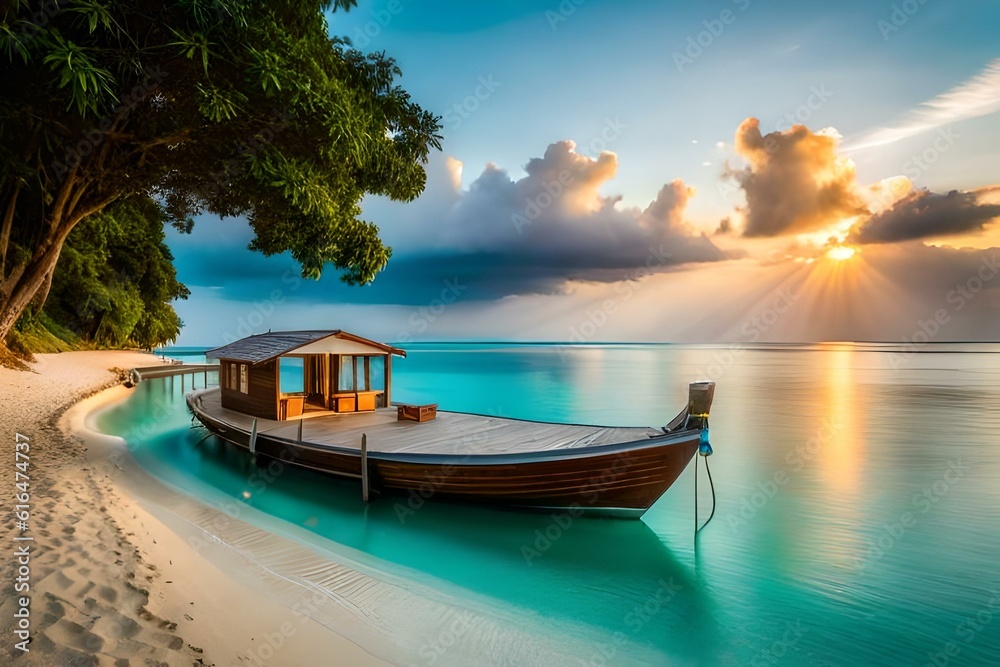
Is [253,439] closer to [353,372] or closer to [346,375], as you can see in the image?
[346,375]

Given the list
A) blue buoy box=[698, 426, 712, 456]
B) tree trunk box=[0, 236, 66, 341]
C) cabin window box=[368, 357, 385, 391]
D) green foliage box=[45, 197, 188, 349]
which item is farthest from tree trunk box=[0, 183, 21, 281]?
green foliage box=[45, 197, 188, 349]

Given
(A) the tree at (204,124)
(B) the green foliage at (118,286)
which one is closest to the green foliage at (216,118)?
(A) the tree at (204,124)

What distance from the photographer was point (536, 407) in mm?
26797

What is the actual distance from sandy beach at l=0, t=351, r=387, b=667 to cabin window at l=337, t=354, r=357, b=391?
17.8ft

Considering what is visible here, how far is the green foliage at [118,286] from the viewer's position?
3378 centimetres

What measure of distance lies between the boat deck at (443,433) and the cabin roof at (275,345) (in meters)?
1.76

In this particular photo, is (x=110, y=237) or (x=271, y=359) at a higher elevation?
(x=110, y=237)

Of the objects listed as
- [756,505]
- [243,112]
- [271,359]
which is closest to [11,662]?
[243,112]

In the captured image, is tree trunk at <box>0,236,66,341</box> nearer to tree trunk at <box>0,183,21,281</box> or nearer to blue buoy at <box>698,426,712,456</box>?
tree trunk at <box>0,183,21,281</box>

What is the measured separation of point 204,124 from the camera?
335 inches

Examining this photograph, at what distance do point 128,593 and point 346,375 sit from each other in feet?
31.7

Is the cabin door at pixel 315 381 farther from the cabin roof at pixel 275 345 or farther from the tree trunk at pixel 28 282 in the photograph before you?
the tree trunk at pixel 28 282

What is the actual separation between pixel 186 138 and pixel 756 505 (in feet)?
45.7

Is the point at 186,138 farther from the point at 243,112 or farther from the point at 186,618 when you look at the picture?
the point at 186,618
